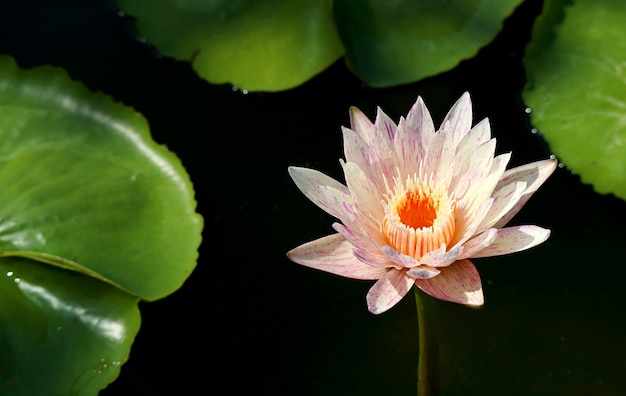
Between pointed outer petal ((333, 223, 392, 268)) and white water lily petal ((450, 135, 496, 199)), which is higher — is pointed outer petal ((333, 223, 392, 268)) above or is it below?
below

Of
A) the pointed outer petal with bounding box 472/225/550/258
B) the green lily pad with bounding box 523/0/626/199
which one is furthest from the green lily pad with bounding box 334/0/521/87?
the pointed outer petal with bounding box 472/225/550/258

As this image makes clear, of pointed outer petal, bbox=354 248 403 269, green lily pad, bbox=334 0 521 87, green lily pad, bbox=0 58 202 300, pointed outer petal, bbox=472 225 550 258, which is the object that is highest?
pointed outer petal, bbox=472 225 550 258

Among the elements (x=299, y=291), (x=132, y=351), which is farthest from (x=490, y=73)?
(x=132, y=351)

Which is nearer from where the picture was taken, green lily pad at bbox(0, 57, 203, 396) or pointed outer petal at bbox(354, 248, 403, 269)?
pointed outer petal at bbox(354, 248, 403, 269)

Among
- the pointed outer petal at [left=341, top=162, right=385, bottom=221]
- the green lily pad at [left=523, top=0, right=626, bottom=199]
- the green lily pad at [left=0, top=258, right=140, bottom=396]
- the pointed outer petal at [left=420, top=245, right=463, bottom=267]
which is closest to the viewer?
the pointed outer petal at [left=420, top=245, right=463, bottom=267]

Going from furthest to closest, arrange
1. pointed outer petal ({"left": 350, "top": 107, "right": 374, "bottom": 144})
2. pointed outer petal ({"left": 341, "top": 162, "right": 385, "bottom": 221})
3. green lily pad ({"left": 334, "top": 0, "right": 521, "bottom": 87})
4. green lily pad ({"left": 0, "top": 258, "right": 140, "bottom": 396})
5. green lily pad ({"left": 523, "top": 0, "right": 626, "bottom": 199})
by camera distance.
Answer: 1. green lily pad ({"left": 334, "top": 0, "right": 521, "bottom": 87})
2. green lily pad ({"left": 523, "top": 0, "right": 626, "bottom": 199})
3. green lily pad ({"left": 0, "top": 258, "right": 140, "bottom": 396})
4. pointed outer petal ({"left": 350, "top": 107, "right": 374, "bottom": 144})
5. pointed outer petal ({"left": 341, "top": 162, "right": 385, "bottom": 221})

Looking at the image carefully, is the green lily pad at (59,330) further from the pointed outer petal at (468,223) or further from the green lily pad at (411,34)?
the green lily pad at (411,34)

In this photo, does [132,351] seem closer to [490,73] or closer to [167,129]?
[167,129]

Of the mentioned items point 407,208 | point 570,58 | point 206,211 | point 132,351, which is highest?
point 407,208

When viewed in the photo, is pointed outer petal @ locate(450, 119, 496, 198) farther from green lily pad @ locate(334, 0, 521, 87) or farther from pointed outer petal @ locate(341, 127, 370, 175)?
green lily pad @ locate(334, 0, 521, 87)
